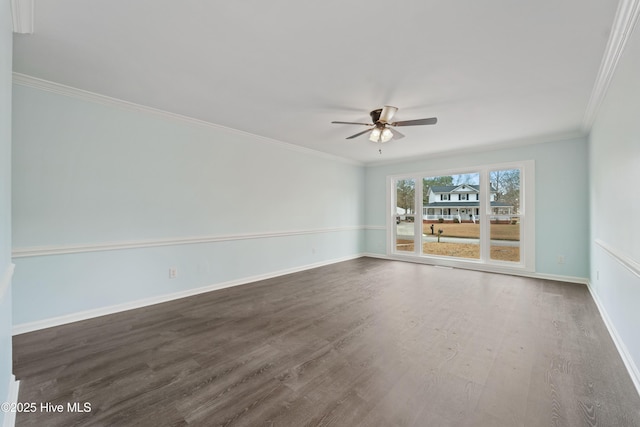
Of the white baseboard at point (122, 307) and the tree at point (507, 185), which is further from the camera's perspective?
the tree at point (507, 185)

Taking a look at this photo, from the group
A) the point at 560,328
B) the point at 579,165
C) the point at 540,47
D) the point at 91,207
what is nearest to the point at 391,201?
the point at 579,165

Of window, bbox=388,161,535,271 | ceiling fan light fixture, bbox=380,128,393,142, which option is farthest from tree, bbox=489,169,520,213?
ceiling fan light fixture, bbox=380,128,393,142

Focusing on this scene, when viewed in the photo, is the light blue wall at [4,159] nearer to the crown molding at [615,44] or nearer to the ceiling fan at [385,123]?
the ceiling fan at [385,123]

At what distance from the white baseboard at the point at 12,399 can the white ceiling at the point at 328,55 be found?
96.2 inches

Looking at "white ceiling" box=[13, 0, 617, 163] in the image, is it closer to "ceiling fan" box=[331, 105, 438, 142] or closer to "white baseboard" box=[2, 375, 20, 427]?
"ceiling fan" box=[331, 105, 438, 142]

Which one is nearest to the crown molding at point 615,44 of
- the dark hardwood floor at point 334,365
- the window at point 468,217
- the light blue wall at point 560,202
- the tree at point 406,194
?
the light blue wall at point 560,202

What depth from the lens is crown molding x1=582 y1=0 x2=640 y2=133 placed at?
5.56 feet

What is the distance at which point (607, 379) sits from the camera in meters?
1.95

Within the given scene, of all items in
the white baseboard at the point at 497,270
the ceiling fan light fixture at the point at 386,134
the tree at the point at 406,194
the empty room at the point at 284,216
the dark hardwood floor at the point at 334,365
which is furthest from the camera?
the tree at the point at 406,194

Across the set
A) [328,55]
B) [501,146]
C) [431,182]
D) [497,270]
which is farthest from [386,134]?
[497,270]

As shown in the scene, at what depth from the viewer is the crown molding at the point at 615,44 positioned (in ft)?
5.56

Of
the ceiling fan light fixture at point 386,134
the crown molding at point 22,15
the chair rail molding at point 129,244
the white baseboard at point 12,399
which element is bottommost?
the white baseboard at point 12,399

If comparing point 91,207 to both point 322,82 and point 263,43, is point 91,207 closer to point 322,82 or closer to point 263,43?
point 263,43

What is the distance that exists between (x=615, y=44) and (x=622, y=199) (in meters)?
1.22
